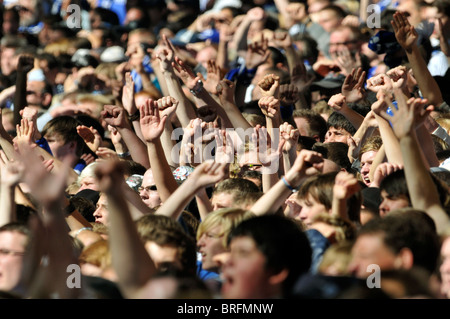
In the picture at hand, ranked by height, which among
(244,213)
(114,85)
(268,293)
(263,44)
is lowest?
(114,85)

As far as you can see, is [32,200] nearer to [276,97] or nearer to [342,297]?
[276,97]

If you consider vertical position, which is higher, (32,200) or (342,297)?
(342,297)

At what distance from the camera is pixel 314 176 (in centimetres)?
461

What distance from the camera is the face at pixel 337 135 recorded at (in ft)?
22.5

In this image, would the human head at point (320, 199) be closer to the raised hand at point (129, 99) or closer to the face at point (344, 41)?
the raised hand at point (129, 99)

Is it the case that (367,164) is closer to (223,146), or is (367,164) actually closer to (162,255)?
(223,146)

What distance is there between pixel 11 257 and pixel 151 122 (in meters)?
1.72

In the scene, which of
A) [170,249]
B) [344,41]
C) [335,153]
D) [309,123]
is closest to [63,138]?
[309,123]

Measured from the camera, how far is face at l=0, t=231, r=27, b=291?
4.00 metres

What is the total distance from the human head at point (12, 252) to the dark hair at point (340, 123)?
327cm

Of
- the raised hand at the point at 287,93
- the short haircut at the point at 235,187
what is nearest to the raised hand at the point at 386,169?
the short haircut at the point at 235,187

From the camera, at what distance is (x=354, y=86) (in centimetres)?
690
